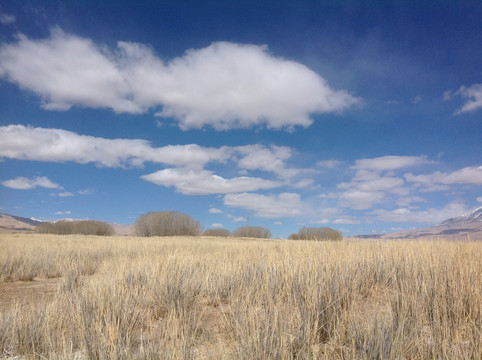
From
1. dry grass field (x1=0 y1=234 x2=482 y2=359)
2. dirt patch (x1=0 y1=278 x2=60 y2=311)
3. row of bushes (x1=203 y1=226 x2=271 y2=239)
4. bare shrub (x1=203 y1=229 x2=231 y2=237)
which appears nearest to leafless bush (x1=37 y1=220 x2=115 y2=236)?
bare shrub (x1=203 y1=229 x2=231 y2=237)

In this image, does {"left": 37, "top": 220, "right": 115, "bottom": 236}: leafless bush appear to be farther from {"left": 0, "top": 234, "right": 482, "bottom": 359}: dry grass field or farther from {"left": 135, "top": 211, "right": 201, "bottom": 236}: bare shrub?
{"left": 0, "top": 234, "right": 482, "bottom": 359}: dry grass field

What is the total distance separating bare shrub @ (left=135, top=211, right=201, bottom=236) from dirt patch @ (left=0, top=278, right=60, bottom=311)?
56209 mm

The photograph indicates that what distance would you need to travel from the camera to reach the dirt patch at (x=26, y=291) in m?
6.29

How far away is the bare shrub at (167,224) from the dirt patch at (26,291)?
56.2 metres

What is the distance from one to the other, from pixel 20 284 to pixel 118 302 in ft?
22.3

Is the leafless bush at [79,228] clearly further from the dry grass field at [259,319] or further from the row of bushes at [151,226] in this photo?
the dry grass field at [259,319]

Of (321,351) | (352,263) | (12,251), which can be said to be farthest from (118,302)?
(12,251)

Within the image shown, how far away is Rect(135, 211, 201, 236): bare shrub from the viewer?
211 ft

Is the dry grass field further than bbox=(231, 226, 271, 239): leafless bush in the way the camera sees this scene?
No

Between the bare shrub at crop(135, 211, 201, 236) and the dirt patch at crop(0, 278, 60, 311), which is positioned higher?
the bare shrub at crop(135, 211, 201, 236)

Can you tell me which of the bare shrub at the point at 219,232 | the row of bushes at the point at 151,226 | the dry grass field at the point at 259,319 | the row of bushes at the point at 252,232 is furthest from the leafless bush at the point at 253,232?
the dry grass field at the point at 259,319

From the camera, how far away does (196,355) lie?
295 cm

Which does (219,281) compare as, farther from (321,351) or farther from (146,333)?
(321,351)

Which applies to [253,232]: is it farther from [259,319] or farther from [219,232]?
[259,319]
